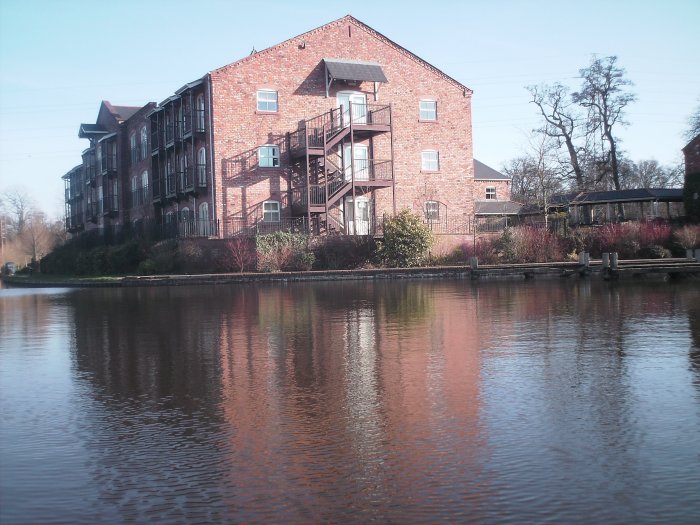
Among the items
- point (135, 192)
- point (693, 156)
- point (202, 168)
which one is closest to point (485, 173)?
point (693, 156)

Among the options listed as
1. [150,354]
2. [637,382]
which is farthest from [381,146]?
[637,382]

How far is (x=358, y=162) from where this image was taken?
4297 cm

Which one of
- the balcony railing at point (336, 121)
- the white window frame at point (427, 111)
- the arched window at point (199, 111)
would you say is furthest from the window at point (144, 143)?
the white window frame at point (427, 111)

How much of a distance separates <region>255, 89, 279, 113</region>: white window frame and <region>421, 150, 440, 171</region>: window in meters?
9.16

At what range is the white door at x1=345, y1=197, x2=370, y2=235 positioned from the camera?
42469 millimetres

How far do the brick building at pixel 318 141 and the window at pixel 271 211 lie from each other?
54mm

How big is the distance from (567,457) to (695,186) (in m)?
42.3

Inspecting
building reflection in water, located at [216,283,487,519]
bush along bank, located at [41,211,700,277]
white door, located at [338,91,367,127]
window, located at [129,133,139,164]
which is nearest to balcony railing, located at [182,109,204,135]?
bush along bank, located at [41,211,700,277]

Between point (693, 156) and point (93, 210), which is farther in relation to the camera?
point (93, 210)

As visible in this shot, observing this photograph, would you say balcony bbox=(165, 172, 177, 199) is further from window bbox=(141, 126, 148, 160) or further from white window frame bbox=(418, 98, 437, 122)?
white window frame bbox=(418, 98, 437, 122)

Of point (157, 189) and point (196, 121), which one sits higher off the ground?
point (196, 121)

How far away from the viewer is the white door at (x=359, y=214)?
4247 cm

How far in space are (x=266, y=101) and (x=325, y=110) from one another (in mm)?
3442

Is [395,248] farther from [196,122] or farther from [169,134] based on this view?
[169,134]
